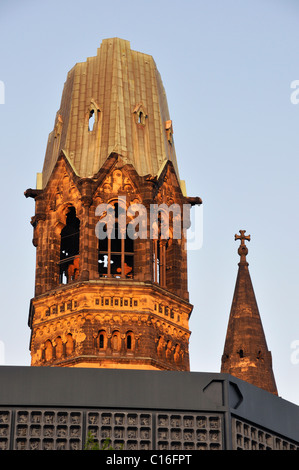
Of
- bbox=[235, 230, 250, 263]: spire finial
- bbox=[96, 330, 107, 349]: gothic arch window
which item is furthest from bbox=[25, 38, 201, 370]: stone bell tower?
bbox=[235, 230, 250, 263]: spire finial

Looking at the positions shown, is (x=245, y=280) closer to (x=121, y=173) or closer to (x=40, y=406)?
(x=121, y=173)

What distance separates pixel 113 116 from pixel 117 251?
6827 mm

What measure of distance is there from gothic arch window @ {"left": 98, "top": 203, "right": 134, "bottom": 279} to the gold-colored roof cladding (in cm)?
273

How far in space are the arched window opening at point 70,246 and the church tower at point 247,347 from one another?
8642 millimetres

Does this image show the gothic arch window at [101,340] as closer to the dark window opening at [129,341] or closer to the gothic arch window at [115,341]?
the gothic arch window at [115,341]

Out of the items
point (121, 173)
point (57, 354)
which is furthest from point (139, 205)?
point (57, 354)

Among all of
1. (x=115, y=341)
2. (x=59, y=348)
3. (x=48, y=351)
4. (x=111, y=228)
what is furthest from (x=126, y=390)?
(x=111, y=228)

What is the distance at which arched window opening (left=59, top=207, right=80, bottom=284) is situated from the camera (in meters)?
80.6

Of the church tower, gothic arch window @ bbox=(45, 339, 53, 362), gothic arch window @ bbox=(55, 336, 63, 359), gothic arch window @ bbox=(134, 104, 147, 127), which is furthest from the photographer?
gothic arch window @ bbox=(134, 104, 147, 127)

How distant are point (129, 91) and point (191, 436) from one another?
26.8 m

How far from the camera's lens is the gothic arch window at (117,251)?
78.4 meters

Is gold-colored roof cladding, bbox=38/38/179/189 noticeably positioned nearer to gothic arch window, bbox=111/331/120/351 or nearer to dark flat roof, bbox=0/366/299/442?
gothic arch window, bbox=111/331/120/351

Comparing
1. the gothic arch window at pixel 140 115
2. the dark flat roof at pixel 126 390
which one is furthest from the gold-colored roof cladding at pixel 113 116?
the dark flat roof at pixel 126 390

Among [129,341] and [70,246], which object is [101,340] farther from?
[70,246]
